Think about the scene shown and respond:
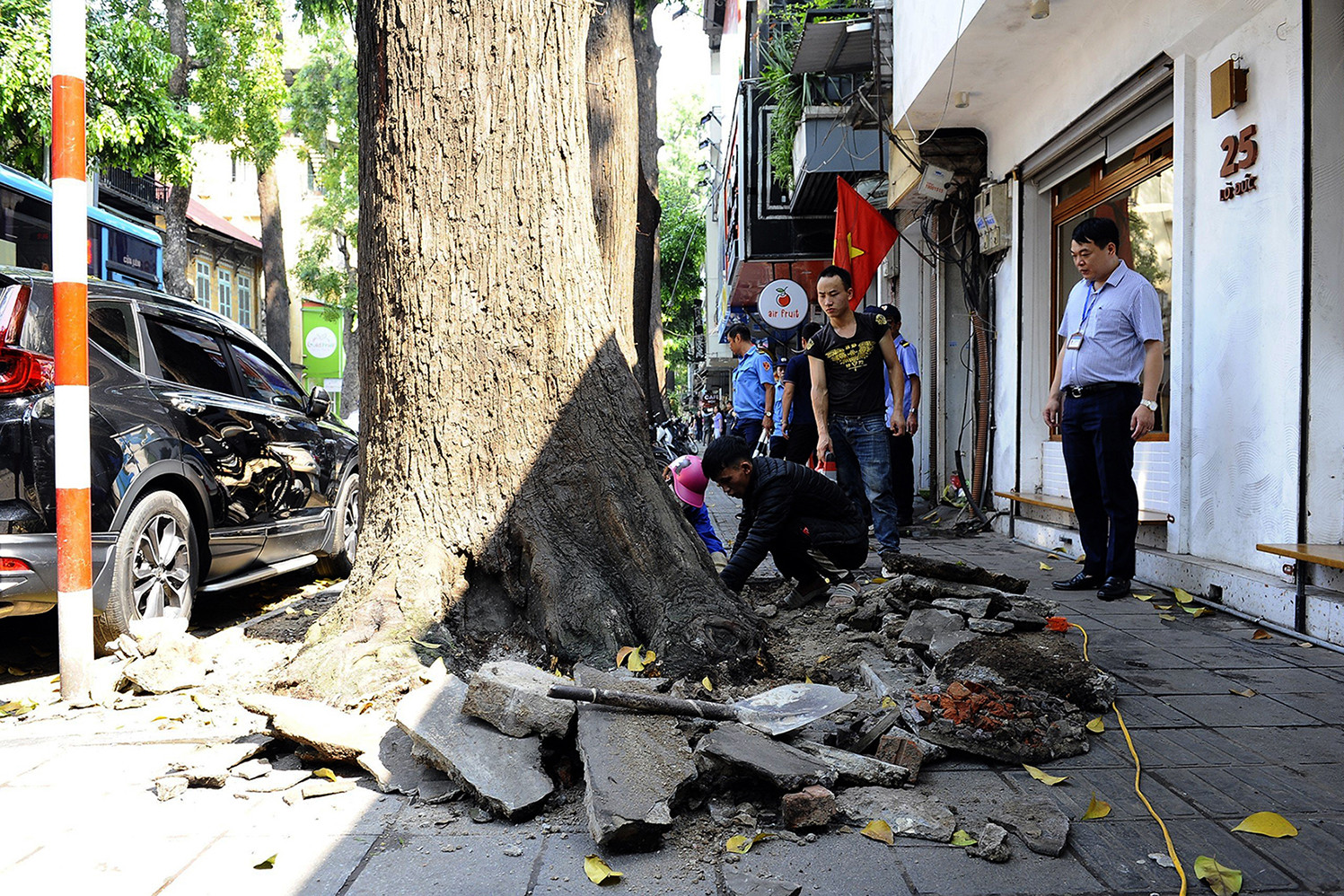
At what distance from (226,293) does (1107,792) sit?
127 feet

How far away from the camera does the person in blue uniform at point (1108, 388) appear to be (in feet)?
17.6

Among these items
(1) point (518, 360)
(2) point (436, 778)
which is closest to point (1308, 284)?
(1) point (518, 360)

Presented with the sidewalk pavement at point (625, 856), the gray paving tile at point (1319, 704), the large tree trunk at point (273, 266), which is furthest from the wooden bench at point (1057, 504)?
the large tree trunk at point (273, 266)

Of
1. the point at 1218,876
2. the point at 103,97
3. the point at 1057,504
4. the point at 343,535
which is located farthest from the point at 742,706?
the point at 103,97

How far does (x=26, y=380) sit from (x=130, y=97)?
1159 cm

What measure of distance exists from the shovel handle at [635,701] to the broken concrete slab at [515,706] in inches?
1.3

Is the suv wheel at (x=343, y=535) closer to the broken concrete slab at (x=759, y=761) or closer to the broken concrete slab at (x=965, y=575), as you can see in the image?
the broken concrete slab at (x=965, y=575)

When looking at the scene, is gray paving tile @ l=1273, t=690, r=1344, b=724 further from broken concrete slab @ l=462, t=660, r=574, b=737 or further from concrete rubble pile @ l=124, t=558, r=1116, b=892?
broken concrete slab @ l=462, t=660, r=574, b=737

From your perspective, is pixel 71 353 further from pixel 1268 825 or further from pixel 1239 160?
pixel 1239 160

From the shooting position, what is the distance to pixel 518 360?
4.16 m

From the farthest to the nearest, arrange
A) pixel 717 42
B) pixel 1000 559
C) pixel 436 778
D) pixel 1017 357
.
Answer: pixel 717 42, pixel 1017 357, pixel 1000 559, pixel 436 778

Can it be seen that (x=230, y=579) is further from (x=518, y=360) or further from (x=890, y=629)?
(x=890, y=629)

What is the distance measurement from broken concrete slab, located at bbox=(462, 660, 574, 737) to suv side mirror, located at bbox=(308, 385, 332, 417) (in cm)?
384

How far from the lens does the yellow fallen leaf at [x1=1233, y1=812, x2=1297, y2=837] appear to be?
2500mm
